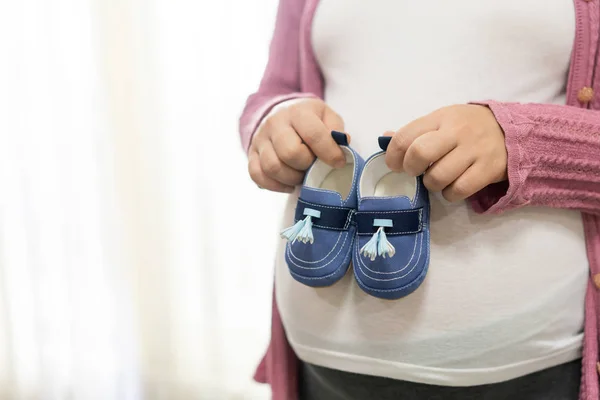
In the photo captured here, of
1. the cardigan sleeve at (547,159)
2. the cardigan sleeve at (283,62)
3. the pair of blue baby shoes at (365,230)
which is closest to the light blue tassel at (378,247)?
the pair of blue baby shoes at (365,230)

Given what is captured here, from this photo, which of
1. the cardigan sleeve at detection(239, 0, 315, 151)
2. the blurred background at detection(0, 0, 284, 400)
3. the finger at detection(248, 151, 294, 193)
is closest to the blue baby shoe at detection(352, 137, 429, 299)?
the finger at detection(248, 151, 294, 193)

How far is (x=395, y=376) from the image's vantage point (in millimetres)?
557

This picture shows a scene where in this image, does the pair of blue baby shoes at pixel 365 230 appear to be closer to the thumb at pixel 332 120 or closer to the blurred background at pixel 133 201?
the thumb at pixel 332 120

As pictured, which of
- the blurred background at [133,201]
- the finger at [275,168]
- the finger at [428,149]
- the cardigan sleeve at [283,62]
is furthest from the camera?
the blurred background at [133,201]

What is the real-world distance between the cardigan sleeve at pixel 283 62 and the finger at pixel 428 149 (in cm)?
26

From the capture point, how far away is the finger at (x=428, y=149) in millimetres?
479

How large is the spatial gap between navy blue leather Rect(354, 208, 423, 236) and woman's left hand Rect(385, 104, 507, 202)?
3 cm

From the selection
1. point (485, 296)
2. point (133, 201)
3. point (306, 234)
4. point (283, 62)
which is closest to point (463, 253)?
point (485, 296)

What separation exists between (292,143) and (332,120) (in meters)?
0.06

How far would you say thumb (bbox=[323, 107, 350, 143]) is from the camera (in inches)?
23.2

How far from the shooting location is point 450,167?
1.59 ft

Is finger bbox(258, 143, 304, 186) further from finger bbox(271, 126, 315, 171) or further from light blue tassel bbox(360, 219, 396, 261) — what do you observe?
light blue tassel bbox(360, 219, 396, 261)

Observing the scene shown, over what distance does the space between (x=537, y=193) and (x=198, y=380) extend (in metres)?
0.95

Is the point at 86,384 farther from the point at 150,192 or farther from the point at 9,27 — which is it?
the point at 9,27
